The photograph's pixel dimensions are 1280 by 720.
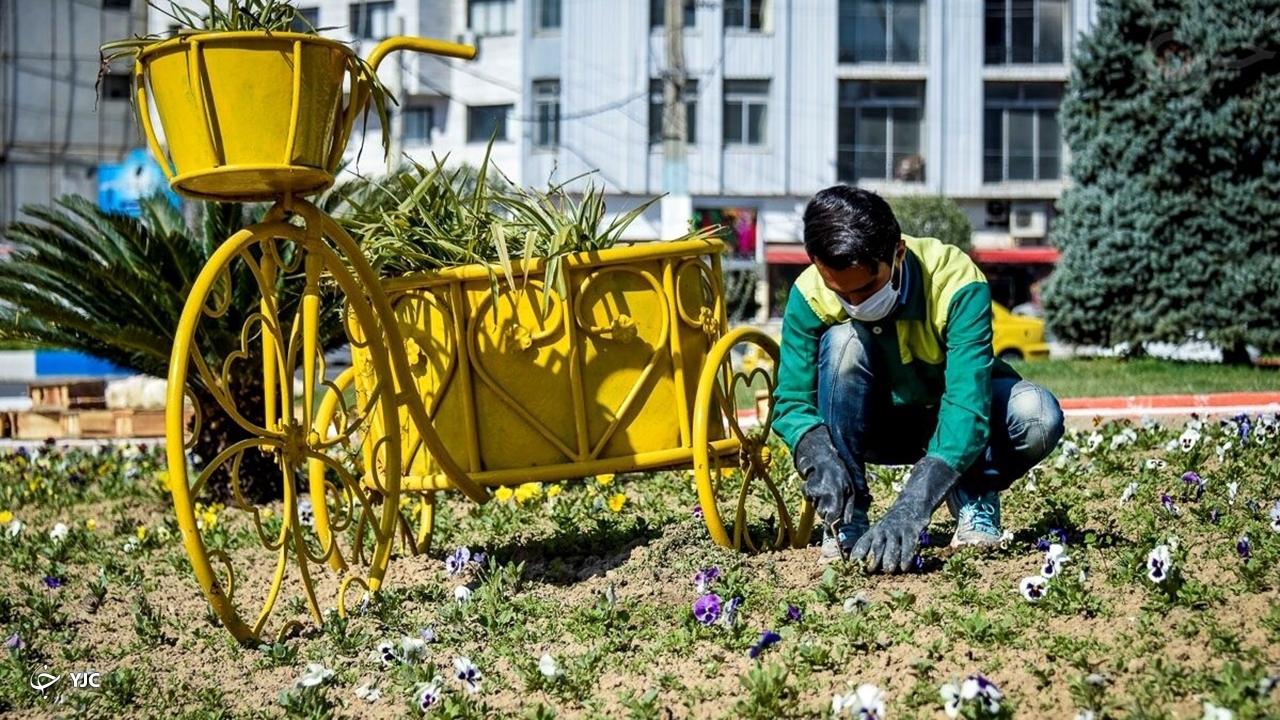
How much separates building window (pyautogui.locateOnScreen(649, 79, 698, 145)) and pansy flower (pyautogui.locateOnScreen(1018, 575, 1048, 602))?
Result: 95.1 feet

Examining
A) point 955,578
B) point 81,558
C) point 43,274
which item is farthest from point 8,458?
point 955,578

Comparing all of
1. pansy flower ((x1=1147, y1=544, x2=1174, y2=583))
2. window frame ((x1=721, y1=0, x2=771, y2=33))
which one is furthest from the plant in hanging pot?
window frame ((x1=721, y1=0, x2=771, y2=33))

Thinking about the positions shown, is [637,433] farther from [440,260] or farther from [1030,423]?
[1030,423]

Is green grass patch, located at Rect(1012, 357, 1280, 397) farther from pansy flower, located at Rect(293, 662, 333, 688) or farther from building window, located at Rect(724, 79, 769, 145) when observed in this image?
building window, located at Rect(724, 79, 769, 145)

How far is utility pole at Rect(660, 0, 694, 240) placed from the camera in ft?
103

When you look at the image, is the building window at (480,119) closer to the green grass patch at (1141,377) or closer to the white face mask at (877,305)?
the green grass patch at (1141,377)

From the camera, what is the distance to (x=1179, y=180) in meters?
14.2

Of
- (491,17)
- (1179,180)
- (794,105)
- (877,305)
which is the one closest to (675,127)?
(794,105)

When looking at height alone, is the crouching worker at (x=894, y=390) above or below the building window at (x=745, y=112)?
below

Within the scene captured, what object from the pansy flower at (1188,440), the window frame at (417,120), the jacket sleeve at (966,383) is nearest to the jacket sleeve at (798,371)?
the jacket sleeve at (966,383)

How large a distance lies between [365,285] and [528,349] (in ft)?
1.55

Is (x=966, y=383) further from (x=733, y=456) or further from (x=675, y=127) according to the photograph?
(x=675, y=127)

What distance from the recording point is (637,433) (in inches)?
157

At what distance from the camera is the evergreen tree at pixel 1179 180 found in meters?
13.8
